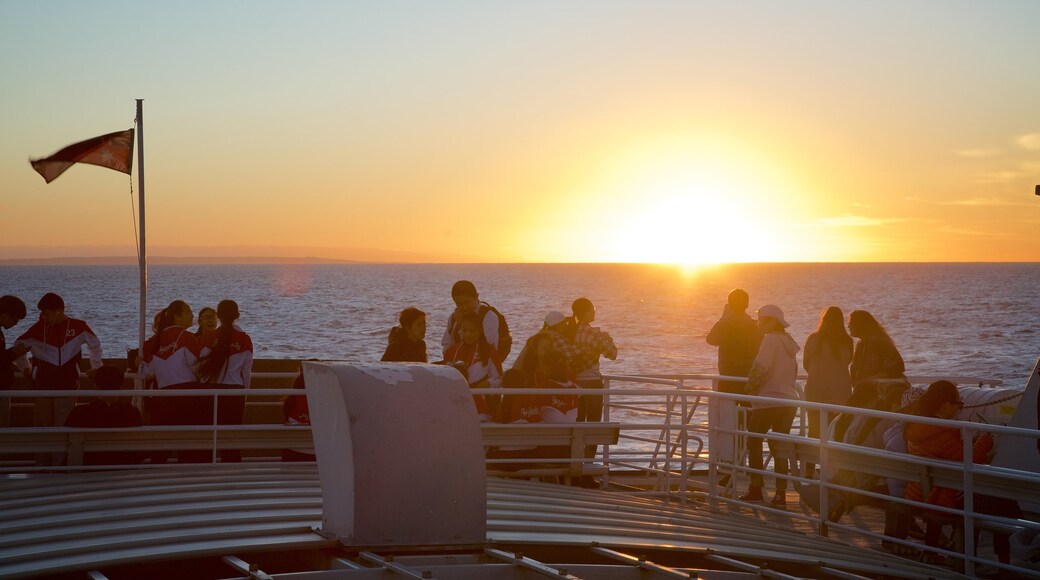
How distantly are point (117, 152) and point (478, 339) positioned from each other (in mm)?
7097

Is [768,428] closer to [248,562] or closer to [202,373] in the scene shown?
[202,373]

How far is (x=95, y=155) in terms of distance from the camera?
15727 millimetres

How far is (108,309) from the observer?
101 m

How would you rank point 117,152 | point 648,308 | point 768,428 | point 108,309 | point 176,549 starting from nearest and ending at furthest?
point 176,549
point 768,428
point 117,152
point 108,309
point 648,308

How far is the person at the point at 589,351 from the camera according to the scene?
40.0 feet

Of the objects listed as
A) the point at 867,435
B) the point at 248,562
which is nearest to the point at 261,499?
the point at 248,562

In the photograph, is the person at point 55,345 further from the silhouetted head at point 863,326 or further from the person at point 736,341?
the silhouetted head at point 863,326

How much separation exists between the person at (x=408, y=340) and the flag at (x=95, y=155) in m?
6.71

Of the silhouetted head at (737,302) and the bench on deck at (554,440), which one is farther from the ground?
the silhouetted head at (737,302)

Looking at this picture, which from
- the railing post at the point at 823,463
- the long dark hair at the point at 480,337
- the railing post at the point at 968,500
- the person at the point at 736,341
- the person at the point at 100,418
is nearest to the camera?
the railing post at the point at 968,500

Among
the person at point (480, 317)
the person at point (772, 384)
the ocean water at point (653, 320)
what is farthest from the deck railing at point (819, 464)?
the ocean water at point (653, 320)

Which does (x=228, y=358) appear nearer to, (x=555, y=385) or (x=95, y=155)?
(x=555, y=385)

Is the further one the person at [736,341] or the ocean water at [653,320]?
the ocean water at [653,320]

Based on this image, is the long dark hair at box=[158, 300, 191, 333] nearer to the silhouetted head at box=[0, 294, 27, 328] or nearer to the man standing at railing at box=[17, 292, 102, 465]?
the man standing at railing at box=[17, 292, 102, 465]
